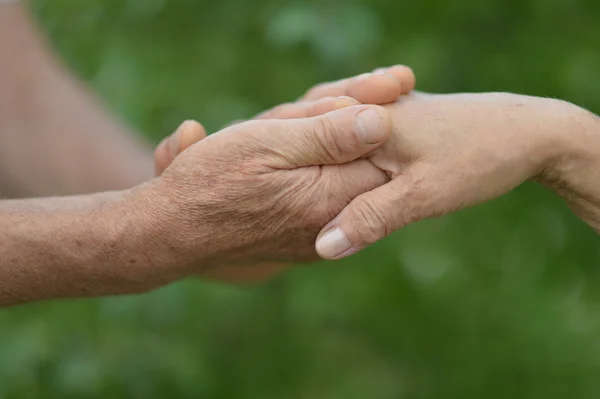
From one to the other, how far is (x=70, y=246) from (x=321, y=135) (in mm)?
470

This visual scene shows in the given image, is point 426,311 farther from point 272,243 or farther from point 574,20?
point 272,243

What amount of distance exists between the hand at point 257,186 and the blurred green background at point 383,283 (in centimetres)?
114

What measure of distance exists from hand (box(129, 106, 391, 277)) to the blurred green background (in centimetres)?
114

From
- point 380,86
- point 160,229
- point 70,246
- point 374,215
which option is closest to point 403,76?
point 380,86

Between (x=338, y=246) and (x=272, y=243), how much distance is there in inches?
6.2

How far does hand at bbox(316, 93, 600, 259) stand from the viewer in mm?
1330

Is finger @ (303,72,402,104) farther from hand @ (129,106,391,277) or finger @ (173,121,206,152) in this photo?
finger @ (173,121,206,152)

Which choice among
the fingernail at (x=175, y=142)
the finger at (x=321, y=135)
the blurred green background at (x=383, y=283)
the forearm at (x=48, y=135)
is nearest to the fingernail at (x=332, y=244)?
the finger at (x=321, y=135)

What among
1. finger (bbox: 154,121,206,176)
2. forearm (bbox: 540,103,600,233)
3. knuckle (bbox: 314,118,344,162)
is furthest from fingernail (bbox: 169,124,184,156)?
forearm (bbox: 540,103,600,233)

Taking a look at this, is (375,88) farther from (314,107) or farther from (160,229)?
(160,229)

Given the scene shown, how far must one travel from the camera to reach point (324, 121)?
1334 mm

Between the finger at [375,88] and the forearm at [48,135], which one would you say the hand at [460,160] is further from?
the forearm at [48,135]

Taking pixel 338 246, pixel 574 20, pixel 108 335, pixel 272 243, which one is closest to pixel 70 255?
pixel 272 243

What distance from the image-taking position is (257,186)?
1.33 metres
